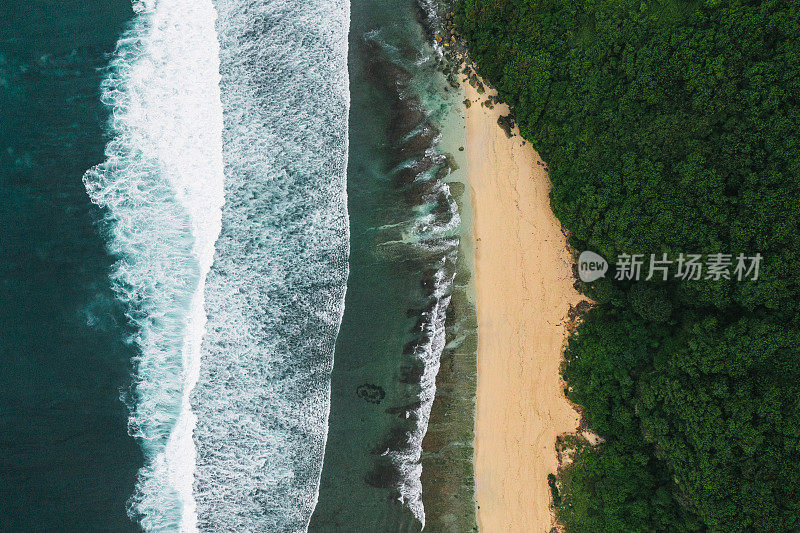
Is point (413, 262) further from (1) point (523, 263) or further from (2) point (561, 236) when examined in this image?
(2) point (561, 236)

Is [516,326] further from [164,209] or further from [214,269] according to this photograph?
[164,209]

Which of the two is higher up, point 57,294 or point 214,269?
point 214,269

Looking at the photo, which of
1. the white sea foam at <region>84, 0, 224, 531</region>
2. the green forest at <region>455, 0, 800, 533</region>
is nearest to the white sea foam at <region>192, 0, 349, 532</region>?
the white sea foam at <region>84, 0, 224, 531</region>

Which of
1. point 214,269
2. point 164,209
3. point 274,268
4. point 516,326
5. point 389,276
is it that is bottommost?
point 516,326

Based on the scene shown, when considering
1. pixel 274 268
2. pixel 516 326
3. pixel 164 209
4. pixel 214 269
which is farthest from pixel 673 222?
pixel 164 209

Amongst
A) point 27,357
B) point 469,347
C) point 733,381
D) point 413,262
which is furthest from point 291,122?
point 733,381

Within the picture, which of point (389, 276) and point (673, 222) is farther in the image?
point (389, 276)

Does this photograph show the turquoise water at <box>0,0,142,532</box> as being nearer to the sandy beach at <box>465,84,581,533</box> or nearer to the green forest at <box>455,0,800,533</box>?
the sandy beach at <box>465,84,581,533</box>

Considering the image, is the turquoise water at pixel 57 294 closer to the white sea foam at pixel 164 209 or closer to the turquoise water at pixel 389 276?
the white sea foam at pixel 164 209
